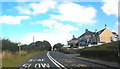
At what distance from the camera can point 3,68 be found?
13.7m

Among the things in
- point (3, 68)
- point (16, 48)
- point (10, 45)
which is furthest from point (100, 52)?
point (16, 48)

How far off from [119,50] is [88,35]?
72120mm

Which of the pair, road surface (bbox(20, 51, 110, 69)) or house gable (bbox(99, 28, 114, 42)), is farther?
house gable (bbox(99, 28, 114, 42))

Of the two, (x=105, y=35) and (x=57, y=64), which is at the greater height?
(x=105, y=35)

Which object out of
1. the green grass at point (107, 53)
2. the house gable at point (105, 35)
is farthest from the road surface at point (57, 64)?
the house gable at point (105, 35)

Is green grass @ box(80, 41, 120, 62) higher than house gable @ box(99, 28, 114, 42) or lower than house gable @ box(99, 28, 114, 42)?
lower

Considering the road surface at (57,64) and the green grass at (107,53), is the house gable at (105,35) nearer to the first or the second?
the green grass at (107,53)

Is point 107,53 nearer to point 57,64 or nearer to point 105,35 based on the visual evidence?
point 57,64

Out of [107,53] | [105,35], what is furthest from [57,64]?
[105,35]

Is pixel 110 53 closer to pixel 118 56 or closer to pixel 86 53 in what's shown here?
pixel 118 56

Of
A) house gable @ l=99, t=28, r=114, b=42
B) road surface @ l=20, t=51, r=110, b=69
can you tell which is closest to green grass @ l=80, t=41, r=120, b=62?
road surface @ l=20, t=51, r=110, b=69

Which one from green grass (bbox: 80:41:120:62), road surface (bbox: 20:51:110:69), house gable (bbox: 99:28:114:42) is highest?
house gable (bbox: 99:28:114:42)

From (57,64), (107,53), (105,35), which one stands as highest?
(105,35)

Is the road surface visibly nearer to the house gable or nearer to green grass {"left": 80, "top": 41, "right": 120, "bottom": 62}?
green grass {"left": 80, "top": 41, "right": 120, "bottom": 62}
